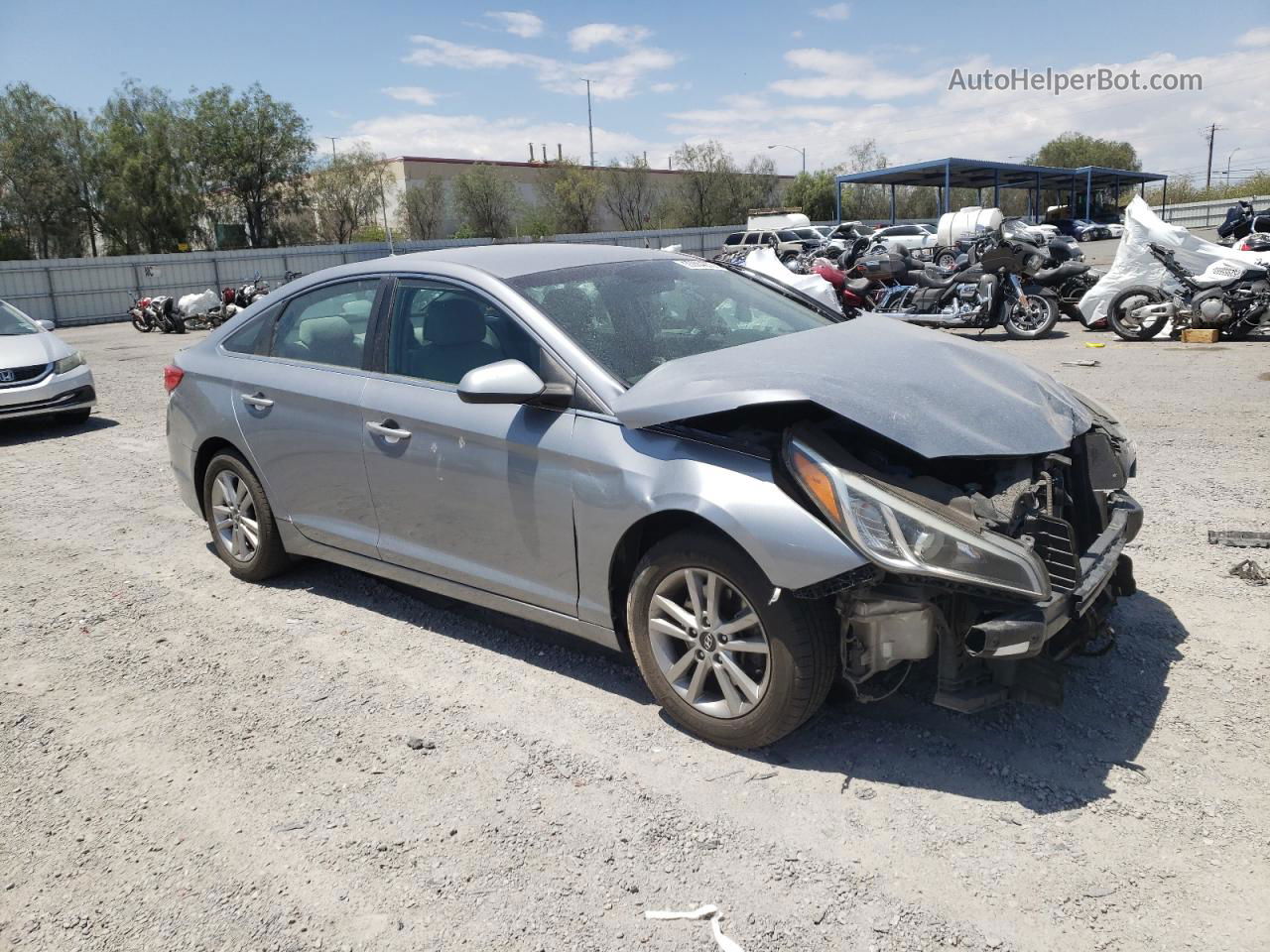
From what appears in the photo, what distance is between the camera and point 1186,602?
4414 millimetres

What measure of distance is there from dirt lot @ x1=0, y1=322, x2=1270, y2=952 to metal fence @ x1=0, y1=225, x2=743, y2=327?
27.7 metres

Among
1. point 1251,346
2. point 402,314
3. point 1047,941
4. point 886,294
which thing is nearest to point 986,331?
point 886,294

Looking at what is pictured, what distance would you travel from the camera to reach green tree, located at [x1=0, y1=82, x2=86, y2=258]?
47062 mm

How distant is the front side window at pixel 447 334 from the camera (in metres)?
3.94

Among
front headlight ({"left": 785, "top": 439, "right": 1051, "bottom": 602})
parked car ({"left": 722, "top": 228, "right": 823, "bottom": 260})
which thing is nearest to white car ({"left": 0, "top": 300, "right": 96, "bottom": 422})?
front headlight ({"left": 785, "top": 439, "right": 1051, "bottom": 602})

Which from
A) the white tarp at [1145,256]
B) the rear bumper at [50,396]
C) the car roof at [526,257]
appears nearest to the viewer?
the car roof at [526,257]

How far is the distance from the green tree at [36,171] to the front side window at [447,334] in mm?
51778

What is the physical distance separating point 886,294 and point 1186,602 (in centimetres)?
1126

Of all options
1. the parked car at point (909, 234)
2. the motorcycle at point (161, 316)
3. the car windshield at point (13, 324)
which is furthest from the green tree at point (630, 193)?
the car windshield at point (13, 324)

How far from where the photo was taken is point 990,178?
2243 inches

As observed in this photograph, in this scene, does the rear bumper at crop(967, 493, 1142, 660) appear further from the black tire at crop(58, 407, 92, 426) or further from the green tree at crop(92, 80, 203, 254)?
the green tree at crop(92, 80, 203, 254)

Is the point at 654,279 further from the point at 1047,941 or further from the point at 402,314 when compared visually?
the point at 1047,941

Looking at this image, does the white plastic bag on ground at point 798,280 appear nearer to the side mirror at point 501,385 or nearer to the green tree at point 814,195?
the side mirror at point 501,385

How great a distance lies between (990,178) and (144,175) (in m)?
45.3
